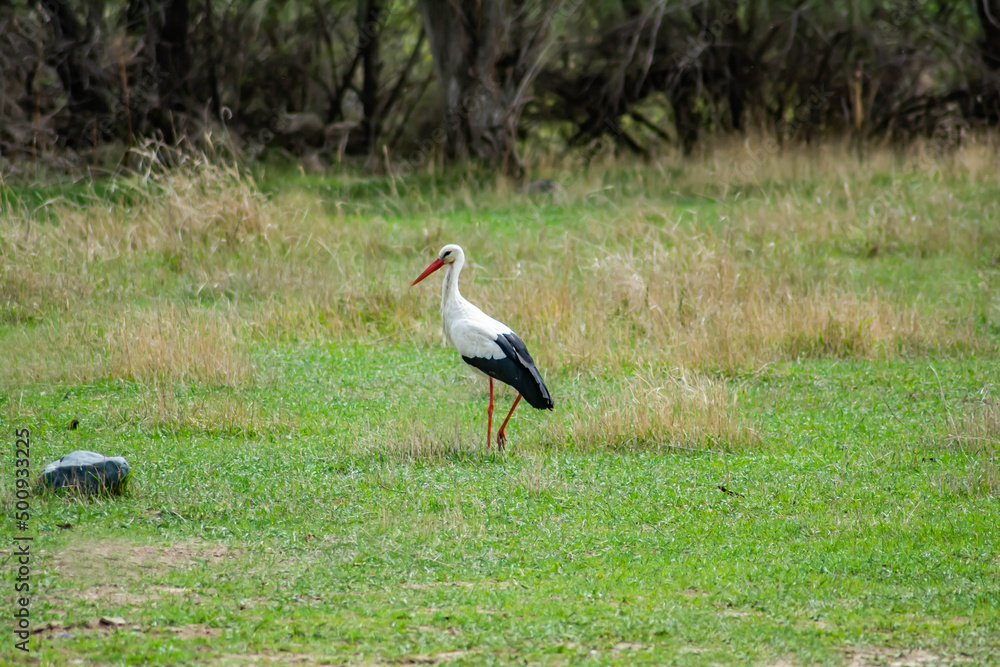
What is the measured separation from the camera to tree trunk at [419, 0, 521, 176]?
58.5 ft

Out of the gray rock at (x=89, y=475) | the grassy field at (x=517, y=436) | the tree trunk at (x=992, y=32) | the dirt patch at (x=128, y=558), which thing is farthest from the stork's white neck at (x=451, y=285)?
the tree trunk at (x=992, y=32)

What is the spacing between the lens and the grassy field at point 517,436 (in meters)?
4.46

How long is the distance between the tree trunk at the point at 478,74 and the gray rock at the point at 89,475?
12.7 metres

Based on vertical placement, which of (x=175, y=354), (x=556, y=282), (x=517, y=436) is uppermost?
(x=556, y=282)

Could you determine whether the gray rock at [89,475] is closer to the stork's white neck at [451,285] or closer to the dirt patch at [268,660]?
the dirt patch at [268,660]

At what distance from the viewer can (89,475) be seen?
5.81 metres

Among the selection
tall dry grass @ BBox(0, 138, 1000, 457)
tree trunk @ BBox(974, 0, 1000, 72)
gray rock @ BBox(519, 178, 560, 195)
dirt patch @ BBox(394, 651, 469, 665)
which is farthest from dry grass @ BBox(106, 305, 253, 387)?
tree trunk @ BBox(974, 0, 1000, 72)

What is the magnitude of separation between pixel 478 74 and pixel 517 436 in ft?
38.3

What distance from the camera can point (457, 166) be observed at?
59.6ft

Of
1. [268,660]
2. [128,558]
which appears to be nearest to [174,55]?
[128,558]

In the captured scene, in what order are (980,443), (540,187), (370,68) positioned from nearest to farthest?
(980,443) < (540,187) < (370,68)

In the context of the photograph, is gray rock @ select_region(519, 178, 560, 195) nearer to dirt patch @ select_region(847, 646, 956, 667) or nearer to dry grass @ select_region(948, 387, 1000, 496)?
dry grass @ select_region(948, 387, 1000, 496)

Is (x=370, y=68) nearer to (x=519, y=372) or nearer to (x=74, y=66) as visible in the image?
(x=74, y=66)

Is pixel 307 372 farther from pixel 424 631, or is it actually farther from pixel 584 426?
pixel 424 631
